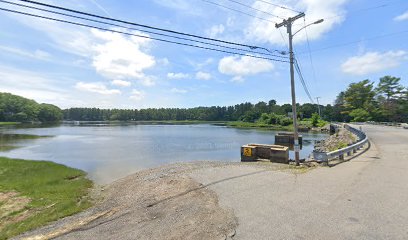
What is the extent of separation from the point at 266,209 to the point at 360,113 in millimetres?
97101

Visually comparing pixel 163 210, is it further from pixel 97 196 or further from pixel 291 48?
pixel 291 48

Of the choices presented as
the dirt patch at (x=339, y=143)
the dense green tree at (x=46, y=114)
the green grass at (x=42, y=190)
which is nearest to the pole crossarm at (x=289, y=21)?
the dirt patch at (x=339, y=143)

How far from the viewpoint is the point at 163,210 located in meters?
8.36

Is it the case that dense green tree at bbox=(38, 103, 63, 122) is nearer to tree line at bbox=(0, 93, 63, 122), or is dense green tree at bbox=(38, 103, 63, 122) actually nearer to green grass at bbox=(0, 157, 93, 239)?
tree line at bbox=(0, 93, 63, 122)

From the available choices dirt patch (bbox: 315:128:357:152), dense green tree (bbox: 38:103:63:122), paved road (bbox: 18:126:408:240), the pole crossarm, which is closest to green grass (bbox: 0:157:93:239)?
paved road (bbox: 18:126:408:240)

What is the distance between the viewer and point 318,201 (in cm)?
793

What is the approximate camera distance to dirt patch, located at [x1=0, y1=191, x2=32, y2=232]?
10484 mm

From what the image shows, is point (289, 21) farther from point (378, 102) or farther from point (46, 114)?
point (46, 114)

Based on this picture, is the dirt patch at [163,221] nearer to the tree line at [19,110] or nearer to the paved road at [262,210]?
the paved road at [262,210]

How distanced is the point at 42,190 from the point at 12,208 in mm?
3365

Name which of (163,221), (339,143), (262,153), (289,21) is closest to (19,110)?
(262,153)

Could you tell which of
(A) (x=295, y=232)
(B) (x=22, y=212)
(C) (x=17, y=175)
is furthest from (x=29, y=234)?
(C) (x=17, y=175)

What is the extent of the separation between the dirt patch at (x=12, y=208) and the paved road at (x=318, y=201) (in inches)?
306

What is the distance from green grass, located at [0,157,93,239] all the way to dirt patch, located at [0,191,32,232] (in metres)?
0.05
